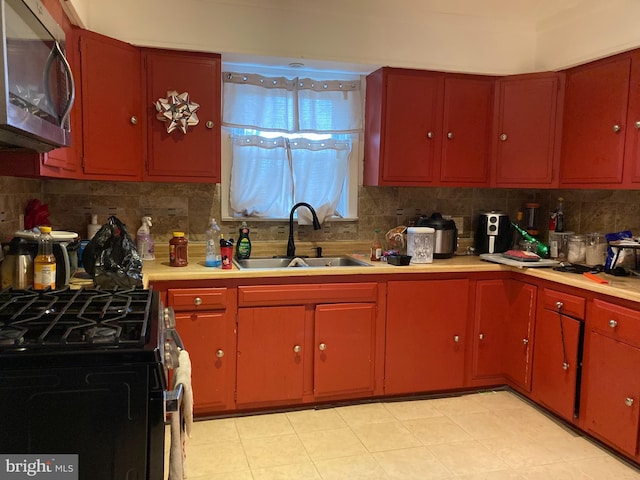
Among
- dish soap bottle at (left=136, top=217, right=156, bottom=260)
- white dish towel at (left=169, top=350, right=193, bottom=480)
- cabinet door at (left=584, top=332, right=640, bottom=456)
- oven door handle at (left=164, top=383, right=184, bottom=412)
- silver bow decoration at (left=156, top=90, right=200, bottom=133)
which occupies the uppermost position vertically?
silver bow decoration at (left=156, top=90, right=200, bottom=133)

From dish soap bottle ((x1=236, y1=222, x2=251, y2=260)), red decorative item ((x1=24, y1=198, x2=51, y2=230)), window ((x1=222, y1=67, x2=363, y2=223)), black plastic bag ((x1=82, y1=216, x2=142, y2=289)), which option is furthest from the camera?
window ((x1=222, y1=67, x2=363, y2=223))

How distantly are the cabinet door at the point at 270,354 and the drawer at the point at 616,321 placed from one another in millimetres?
1540

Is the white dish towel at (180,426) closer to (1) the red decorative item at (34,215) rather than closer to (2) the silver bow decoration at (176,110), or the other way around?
(1) the red decorative item at (34,215)

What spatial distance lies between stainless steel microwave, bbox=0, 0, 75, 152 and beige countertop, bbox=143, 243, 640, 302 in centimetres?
109

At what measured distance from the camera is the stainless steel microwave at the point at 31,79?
3.97 ft

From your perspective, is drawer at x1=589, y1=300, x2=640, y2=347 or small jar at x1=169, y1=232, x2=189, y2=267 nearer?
drawer at x1=589, y1=300, x2=640, y2=347

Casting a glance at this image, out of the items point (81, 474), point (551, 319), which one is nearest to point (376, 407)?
point (551, 319)

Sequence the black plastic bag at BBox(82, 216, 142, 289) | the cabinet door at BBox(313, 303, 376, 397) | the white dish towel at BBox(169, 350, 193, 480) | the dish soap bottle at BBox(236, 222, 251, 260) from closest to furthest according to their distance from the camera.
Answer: the white dish towel at BBox(169, 350, 193, 480), the black plastic bag at BBox(82, 216, 142, 289), the cabinet door at BBox(313, 303, 376, 397), the dish soap bottle at BBox(236, 222, 251, 260)

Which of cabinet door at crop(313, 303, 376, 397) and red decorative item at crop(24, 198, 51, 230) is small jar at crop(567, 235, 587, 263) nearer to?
cabinet door at crop(313, 303, 376, 397)

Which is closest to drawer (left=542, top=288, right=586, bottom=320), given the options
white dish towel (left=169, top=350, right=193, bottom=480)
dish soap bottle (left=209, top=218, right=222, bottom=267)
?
dish soap bottle (left=209, top=218, right=222, bottom=267)

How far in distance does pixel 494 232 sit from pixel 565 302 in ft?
2.64

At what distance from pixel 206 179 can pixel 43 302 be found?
4.81ft

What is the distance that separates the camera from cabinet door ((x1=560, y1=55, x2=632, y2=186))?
9.45ft

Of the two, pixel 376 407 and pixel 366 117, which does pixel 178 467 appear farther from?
pixel 366 117
